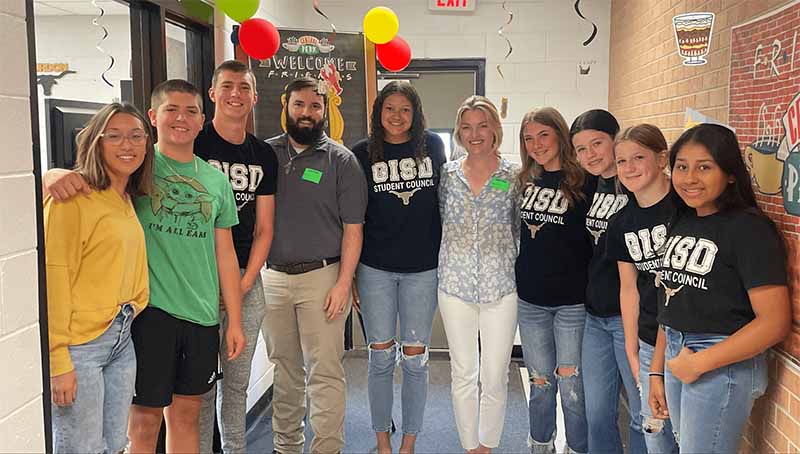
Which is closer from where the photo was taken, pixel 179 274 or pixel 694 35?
pixel 179 274

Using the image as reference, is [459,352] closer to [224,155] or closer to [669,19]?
[224,155]

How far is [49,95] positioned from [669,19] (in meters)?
2.66

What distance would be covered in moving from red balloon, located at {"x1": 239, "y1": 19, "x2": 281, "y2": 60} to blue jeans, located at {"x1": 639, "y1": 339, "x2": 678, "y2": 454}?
7.06 feet

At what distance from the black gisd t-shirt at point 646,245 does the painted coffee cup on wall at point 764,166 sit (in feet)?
0.83

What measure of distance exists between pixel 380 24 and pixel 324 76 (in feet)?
1.57

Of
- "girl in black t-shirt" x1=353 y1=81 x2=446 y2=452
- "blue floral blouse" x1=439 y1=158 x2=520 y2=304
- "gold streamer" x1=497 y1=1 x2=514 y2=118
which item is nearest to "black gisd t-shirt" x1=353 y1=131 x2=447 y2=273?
"girl in black t-shirt" x1=353 y1=81 x2=446 y2=452

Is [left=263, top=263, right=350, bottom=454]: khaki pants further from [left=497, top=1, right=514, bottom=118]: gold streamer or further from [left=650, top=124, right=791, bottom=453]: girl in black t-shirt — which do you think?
[left=497, top=1, right=514, bottom=118]: gold streamer

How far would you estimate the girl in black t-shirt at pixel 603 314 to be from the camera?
7.80 feet

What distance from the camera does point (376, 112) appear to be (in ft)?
9.11

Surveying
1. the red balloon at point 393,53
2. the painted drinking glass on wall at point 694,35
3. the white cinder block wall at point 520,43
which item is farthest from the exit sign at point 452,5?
the painted drinking glass on wall at point 694,35

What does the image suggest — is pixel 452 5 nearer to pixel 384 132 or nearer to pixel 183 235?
pixel 384 132

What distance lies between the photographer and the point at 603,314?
7.88 feet

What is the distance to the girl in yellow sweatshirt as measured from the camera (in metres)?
1.80

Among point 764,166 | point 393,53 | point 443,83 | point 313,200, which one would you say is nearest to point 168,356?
point 313,200
